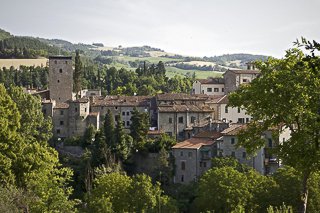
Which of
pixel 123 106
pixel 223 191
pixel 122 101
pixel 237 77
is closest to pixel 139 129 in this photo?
pixel 123 106

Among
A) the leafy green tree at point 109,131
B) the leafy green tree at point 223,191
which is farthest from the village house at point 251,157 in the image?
the leafy green tree at point 109,131

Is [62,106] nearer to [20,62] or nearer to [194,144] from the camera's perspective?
[194,144]

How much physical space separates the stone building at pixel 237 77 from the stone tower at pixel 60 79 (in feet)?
68.2

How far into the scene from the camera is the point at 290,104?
1605cm

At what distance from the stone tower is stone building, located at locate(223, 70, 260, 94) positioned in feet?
68.2

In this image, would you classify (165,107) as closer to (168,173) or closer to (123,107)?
(123,107)

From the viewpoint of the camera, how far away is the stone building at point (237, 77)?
71000 mm

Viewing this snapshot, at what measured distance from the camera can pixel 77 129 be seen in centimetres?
6066

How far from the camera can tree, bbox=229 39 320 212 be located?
15.6m

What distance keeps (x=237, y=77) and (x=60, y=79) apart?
23.1 metres

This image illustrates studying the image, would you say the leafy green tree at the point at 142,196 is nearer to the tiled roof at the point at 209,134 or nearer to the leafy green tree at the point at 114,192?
the leafy green tree at the point at 114,192

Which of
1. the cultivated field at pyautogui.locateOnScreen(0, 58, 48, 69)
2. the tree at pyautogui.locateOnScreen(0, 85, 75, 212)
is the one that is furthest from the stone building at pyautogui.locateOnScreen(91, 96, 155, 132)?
the cultivated field at pyautogui.locateOnScreen(0, 58, 48, 69)

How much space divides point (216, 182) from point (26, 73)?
6601 cm

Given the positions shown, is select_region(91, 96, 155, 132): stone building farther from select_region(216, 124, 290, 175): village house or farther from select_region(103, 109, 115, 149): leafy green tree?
select_region(216, 124, 290, 175): village house
